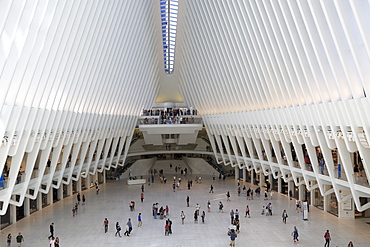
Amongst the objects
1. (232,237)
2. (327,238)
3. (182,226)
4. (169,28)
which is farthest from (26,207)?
(169,28)

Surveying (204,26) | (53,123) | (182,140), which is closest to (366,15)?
(53,123)

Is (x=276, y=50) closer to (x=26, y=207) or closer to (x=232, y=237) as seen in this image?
(x=232, y=237)

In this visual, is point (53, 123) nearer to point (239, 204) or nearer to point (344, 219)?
point (239, 204)

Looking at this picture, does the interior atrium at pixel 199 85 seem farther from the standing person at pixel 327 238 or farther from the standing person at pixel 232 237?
the standing person at pixel 232 237

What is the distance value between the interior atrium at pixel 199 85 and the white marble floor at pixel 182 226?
140 cm

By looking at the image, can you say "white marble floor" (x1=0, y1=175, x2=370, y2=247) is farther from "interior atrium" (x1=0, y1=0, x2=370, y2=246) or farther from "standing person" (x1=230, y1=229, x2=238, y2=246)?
"interior atrium" (x1=0, y1=0, x2=370, y2=246)

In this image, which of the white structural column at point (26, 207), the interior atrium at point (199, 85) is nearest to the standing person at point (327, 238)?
the interior atrium at point (199, 85)

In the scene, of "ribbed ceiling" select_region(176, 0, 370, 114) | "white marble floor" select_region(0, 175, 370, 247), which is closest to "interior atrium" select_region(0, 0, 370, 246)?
"ribbed ceiling" select_region(176, 0, 370, 114)

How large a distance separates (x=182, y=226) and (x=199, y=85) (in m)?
18.4

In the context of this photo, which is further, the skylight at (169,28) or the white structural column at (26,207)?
the skylight at (169,28)

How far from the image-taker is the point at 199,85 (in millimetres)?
34812

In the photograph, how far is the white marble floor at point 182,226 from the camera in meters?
16.3

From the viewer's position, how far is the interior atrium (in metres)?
12.3

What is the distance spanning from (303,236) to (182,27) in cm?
2182
